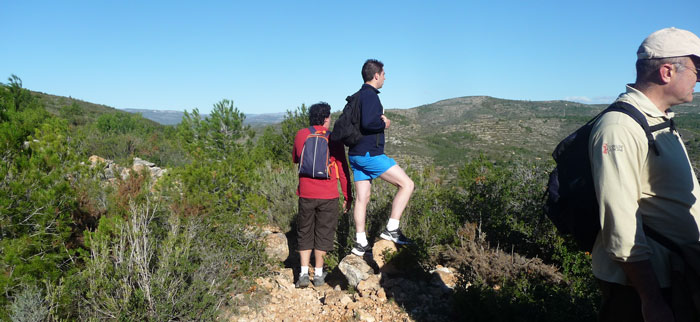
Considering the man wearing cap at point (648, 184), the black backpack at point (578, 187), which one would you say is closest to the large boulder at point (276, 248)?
the black backpack at point (578, 187)

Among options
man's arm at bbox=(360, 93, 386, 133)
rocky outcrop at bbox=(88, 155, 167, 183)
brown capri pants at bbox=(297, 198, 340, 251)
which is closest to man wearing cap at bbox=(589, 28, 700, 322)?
man's arm at bbox=(360, 93, 386, 133)

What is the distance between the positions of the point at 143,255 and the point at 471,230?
273 centimetres

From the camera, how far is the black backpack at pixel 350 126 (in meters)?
3.33

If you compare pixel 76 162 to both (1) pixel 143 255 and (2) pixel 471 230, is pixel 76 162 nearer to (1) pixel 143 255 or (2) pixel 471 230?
(1) pixel 143 255

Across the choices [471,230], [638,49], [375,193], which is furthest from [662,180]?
[375,193]

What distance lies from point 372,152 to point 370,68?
747mm

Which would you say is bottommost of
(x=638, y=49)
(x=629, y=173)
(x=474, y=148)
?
(x=474, y=148)

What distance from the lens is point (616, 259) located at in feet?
4.52

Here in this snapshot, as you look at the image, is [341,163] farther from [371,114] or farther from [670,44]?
[670,44]

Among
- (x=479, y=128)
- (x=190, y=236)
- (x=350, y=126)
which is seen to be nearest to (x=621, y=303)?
(x=350, y=126)

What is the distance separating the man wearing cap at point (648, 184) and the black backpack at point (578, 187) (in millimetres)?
41

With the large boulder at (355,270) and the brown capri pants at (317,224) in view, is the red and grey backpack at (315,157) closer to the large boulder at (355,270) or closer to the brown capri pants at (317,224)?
the brown capri pants at (317,224)

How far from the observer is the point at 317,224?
364cm

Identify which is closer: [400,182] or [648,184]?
[648,184]
